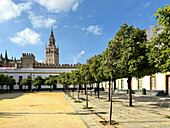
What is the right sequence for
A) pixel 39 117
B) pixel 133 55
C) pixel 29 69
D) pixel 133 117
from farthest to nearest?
pixel 29 69 → pixel 133 55 → pixel 39 117 → pixel 133 117

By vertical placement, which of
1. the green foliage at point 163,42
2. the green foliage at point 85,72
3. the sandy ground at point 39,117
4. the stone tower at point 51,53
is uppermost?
the stone tower at point 51,53

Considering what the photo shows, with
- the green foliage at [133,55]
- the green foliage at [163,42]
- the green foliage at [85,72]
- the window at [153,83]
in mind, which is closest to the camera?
the green foliage at [163,42]

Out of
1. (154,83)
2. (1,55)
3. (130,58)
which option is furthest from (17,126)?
(1,55)

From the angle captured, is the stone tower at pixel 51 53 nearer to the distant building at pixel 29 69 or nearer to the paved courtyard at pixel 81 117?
the distant building at pixel 29 69

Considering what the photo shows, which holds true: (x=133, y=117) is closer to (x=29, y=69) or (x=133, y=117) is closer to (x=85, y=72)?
(x=85, y=72)

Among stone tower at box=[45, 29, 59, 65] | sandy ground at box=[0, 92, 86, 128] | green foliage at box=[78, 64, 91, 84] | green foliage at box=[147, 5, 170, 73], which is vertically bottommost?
sandy ground at box=[0, 92, 86, 128]

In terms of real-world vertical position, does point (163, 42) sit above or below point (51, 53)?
below

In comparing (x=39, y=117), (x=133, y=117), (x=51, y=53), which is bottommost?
(x=39, y=117)

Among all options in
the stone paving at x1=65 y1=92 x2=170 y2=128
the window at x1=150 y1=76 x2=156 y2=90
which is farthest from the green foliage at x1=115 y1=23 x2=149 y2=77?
the window at x1=150 y1=76 x2=156 y2=90

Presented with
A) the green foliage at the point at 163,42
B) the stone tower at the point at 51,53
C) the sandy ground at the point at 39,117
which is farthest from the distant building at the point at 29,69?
the stone tower at the point at 51,53

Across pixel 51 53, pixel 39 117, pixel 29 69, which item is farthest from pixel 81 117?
pixel 51 53

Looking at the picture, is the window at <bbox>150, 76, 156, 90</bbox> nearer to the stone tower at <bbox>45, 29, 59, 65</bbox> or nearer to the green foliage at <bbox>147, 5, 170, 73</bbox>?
the green foliage at <bbox>147, 5, 170, 73</bbox>

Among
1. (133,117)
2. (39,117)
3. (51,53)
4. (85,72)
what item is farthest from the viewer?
(51,53)

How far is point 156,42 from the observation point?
970cm
